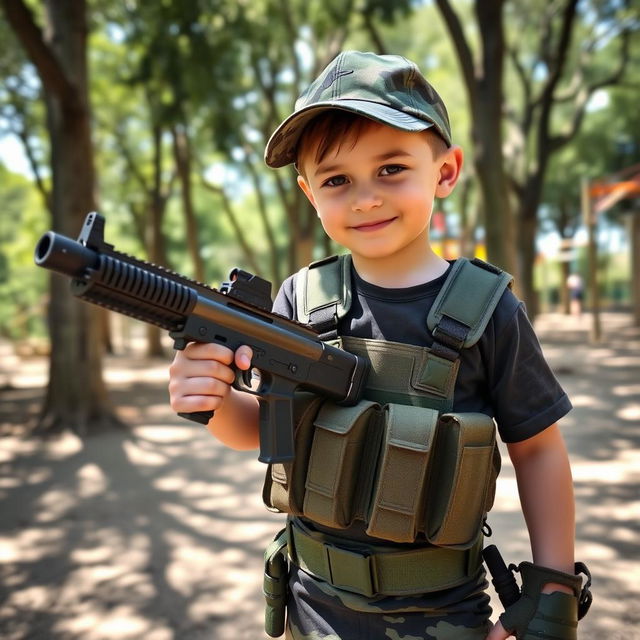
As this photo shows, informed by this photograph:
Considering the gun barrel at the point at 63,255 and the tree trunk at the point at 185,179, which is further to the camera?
the tree trunk at the point at 185,179

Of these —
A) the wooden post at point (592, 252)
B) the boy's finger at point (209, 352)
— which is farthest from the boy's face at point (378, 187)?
the wooden post at point (592, 252)

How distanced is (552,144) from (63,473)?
1182cm

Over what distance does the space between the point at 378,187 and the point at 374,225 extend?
9cm

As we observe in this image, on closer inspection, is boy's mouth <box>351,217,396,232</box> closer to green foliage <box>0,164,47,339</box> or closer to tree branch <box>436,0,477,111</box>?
tree branch <box>436,0,477,111</box>

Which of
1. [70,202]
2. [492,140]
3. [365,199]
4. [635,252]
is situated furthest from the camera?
[635,252]

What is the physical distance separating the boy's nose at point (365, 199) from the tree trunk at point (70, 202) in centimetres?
648

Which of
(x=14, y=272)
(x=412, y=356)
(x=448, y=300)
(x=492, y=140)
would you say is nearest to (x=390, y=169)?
(x=448, y=300)

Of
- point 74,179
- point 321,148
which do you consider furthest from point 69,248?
point 74,179

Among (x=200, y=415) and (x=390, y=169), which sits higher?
(x=390, y=169)

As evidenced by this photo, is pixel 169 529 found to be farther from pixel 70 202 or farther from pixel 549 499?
pixel 70 202

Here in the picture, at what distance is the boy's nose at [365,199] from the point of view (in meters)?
1.39

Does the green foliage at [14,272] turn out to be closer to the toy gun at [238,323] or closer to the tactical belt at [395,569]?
the toy gun at [238,323]

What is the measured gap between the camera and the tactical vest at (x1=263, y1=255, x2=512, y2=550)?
1424 mm

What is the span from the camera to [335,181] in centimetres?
147
